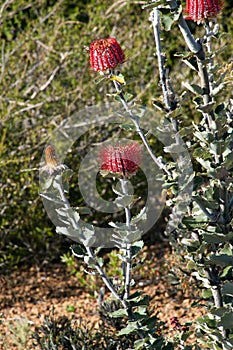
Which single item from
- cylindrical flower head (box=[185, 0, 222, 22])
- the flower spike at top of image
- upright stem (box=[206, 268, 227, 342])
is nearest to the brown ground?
upright stem (box=[206, 268, 227, 342])

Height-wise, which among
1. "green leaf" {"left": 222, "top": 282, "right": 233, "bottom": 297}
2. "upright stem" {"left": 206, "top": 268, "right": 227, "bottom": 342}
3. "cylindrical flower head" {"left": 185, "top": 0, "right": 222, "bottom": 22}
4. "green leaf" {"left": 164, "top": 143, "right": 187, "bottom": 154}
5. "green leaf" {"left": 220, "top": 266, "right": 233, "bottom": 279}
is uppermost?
"cylindrical flower head" {"left": 185, "top": 0, "right": 222, "bottom": 22}

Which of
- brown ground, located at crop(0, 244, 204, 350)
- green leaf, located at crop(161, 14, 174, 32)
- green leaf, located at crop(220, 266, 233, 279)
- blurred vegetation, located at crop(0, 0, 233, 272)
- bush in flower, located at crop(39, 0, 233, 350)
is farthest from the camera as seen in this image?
blurred vegetation, located at crop(0, 0, 233, 272)

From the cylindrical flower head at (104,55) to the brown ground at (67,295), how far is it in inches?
61.0

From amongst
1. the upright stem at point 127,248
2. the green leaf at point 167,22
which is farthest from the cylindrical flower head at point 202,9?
the upright stem at point 127,248

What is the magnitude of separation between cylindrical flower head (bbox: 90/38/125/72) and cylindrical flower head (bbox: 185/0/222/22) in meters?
0.22

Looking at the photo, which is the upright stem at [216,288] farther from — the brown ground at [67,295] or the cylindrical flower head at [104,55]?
the brown ground at [67,295]

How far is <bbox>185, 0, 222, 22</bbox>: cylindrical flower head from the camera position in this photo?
163cm

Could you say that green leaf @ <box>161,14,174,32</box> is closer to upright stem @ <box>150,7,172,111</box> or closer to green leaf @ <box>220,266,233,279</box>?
upright stem @ <box>150,7,172,111</box>

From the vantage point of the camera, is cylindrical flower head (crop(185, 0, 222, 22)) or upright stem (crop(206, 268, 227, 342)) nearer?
cylindrical flower head (crop(185, 0, 222, 22))

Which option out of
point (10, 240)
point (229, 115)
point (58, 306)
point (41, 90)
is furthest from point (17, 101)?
point (229, 115)

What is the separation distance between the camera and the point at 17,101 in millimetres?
3625

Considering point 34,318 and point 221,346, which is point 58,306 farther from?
point 221,346

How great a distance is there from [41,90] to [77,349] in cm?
192

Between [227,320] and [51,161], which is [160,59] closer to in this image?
[51,161]
